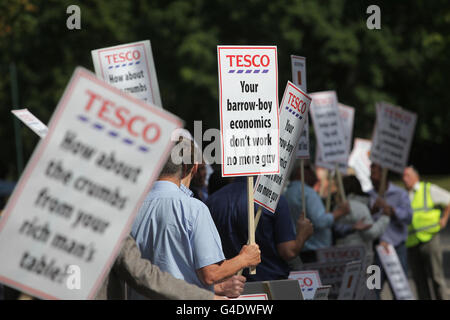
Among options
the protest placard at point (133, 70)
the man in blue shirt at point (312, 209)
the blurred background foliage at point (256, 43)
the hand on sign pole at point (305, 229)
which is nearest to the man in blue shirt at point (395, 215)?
the man in blue shirt at point (312, 209)

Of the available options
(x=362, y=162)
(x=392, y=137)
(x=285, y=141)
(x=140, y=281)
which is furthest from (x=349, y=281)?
(x=362, y=162)

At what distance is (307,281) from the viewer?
21.8 ft

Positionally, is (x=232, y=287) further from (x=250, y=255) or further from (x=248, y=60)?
(x=248, y=60)

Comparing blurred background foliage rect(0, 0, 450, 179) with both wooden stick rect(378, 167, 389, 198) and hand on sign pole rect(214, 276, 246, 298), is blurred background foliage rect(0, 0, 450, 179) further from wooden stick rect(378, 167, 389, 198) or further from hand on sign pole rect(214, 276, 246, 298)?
hand on sign pole rect(214, 276, 246, 298)

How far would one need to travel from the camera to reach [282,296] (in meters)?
5.14

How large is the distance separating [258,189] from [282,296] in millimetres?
924

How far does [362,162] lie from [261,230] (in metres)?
7.67

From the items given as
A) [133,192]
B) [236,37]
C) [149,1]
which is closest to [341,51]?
[236,37]

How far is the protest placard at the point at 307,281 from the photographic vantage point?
653 centimetres

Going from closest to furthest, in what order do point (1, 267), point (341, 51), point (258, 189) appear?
point (1, 267) → point (258, 189) → point (341, 51)

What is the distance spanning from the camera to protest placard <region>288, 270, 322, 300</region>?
6527 millimetres

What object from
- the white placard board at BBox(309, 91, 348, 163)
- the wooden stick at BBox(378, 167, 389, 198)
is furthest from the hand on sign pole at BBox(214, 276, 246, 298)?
the wooden stick at BBox(378, 167, 389, 198)

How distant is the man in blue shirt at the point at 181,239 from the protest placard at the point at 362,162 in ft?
29.0
